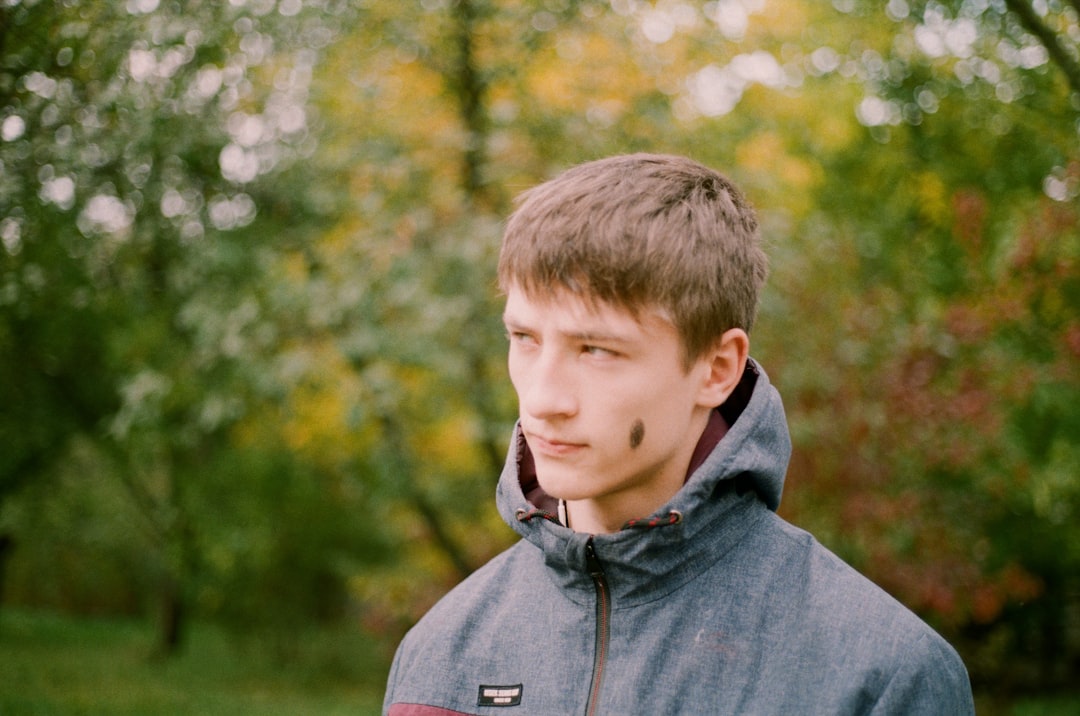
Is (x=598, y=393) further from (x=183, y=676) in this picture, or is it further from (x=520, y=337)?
(x=183, y=676)

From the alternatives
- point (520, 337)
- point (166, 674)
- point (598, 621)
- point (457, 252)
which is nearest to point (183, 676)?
point (166, 674)

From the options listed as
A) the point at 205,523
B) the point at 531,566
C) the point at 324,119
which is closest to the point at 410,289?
the point at 324,119

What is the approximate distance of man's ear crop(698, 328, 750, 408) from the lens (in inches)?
64.6

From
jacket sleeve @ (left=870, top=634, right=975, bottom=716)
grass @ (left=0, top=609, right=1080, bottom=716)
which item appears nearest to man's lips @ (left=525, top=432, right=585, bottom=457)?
jacket sleeve @ (left=870, top=634, right=975, bottom=716)

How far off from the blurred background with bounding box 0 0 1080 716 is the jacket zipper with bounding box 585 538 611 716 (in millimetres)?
2640

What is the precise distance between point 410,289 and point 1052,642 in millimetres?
9801

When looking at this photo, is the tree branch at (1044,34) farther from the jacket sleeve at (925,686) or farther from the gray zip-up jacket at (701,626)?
the jacket sleeve at (925,686)

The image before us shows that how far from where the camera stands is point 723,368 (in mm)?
1657

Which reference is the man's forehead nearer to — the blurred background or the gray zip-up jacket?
the gray zip-up jacket

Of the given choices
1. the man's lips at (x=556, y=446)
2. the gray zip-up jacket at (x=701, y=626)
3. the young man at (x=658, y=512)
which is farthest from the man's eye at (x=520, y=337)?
the gray zip-up jacket at (x=701, y=626)

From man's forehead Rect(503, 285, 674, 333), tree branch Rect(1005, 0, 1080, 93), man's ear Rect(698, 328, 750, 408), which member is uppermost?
tree branch Rect(1005, 0, 1080, 93)

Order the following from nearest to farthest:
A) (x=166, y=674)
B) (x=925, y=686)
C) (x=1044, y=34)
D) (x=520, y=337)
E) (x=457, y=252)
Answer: (x=925, y=686) → (x=520, y=337) → (x=1044, y=34) → (x=457, y=252) → (x=166, y=674)

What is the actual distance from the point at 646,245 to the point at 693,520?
48cm

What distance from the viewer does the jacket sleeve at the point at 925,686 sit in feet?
4.55
